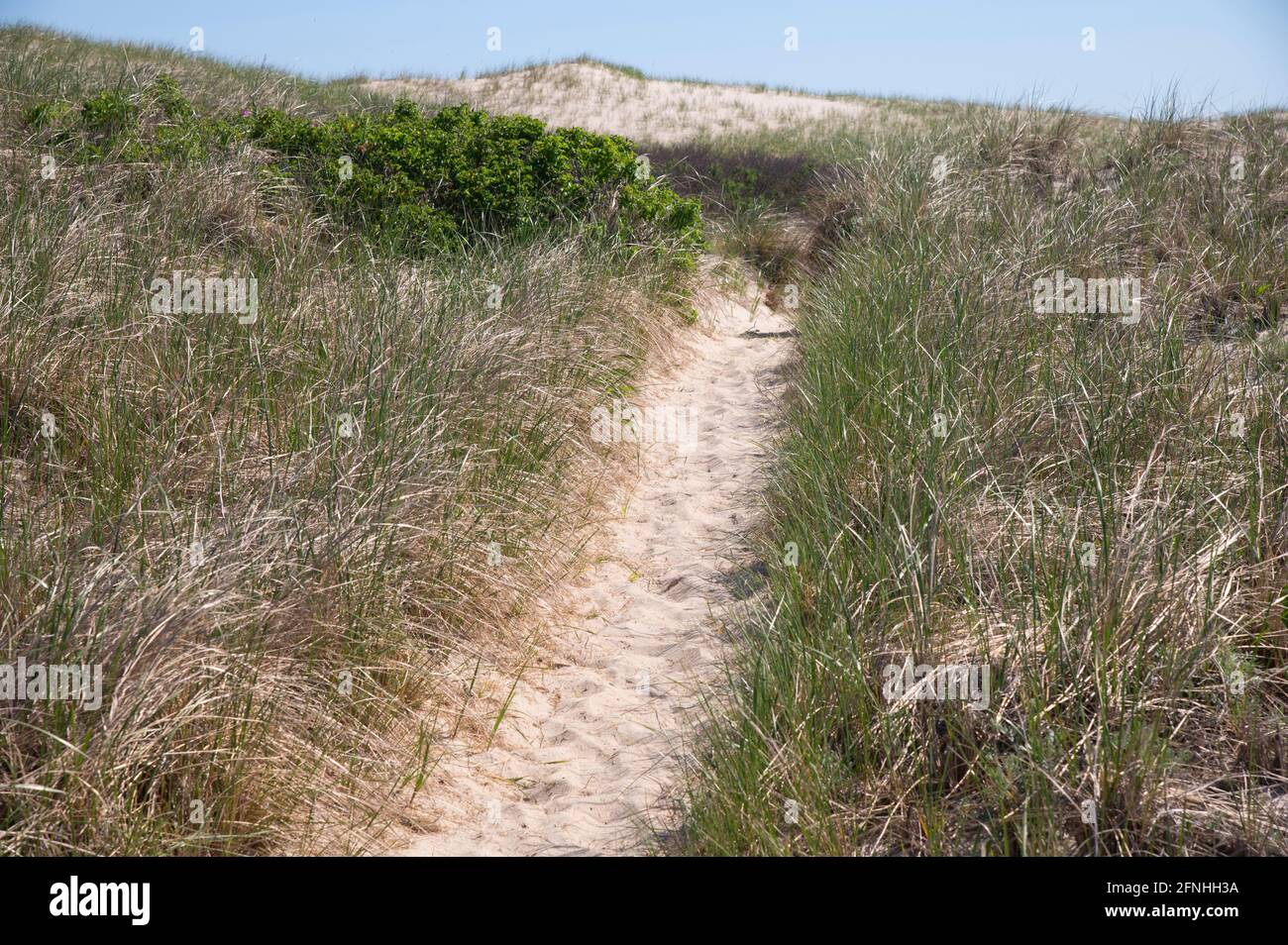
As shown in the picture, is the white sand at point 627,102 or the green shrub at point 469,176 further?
the white sand at point 627,102

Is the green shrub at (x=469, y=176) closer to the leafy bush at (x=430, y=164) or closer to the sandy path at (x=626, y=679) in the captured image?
the leafy bush at (x=430, y=164)

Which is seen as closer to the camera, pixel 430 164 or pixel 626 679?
pixel 626 679

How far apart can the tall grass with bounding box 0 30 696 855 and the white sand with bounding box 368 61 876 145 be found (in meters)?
12.5

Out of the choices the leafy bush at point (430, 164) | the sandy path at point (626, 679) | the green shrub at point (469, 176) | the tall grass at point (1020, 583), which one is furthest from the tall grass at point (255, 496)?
the tall grass at point (1020, 583)

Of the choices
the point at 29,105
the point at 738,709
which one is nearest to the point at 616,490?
the point at 738,709

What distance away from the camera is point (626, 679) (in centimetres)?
402

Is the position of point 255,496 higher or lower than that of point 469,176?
lower

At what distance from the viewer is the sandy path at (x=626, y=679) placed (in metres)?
3.12

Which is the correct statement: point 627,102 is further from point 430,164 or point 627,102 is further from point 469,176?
point 469,176

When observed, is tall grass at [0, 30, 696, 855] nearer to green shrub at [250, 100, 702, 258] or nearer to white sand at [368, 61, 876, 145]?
green shrub at [250, 100, 702, 258]

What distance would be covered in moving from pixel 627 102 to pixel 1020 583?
64.3ft

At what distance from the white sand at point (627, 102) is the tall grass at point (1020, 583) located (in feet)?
44.1

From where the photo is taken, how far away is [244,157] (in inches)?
303

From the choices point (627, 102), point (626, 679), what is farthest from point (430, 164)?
point (627, 102)
